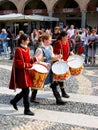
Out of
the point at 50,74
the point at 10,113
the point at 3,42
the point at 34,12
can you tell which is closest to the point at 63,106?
the point at 50,74

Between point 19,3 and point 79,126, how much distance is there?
38.7 m

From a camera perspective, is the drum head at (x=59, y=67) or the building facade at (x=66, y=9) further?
the building facade at (x=66, y=9)

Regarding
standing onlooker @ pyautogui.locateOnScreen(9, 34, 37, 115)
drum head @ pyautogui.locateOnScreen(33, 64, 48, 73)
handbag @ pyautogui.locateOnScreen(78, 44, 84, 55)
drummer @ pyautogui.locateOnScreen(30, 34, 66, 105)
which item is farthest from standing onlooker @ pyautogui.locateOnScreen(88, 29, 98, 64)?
standing onlooker @ pyautogui.locateOnScreen(9, 34, 37, 115)

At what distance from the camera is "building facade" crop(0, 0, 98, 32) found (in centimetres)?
3906

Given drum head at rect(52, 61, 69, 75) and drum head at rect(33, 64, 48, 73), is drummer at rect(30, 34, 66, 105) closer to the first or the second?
drum head at rect(52, 61, 69, 75)

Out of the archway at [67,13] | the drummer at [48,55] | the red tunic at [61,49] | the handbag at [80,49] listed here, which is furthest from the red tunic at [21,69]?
the archway at [67,13]

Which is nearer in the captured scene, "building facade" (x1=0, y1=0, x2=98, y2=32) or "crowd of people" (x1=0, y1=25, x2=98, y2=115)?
"crowd of people" (x1=0, y1=25, x2=98, y2=115)

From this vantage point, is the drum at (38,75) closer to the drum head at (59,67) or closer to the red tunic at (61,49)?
the drum head at (59,67)

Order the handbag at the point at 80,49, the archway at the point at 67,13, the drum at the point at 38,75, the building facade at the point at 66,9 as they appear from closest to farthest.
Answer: the drum at the point at 38,75
the handbag at the point at 80,49
the building facade at the point at 66,9
the archway at the point at 67,13

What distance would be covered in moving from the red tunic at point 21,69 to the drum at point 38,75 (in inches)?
5.0

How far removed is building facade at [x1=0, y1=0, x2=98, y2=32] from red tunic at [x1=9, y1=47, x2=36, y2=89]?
3188cm

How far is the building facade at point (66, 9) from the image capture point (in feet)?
128

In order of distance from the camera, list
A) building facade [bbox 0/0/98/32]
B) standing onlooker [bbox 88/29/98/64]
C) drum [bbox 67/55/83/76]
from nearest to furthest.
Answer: drum [bbox 67/55/83/76], standing onlooker [bbox 88/29/98/64], building facade [bbox 0/0/98/32]

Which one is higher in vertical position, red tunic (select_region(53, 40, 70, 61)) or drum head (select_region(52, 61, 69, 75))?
red tunic (select_region(53, 40, 70, 61))
